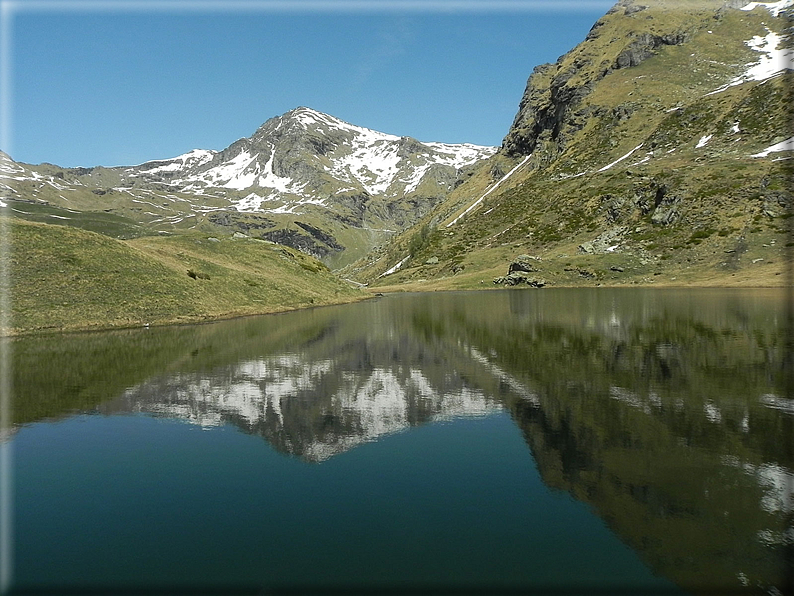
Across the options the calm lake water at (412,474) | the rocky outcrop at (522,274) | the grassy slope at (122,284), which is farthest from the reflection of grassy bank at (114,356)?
the rocky outcrop at (522,274)

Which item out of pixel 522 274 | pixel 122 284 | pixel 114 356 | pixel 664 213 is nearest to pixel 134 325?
pixel 122 284

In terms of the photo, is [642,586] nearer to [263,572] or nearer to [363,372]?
[263,572]

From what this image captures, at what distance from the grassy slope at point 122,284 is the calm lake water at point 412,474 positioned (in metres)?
23.9

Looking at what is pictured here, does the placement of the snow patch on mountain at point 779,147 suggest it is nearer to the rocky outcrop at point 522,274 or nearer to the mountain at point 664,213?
the mountain at point 664,213

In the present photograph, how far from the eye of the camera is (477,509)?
1155 cm

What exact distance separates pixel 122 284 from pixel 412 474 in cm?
5311

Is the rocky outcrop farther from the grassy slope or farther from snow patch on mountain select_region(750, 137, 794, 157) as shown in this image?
snow patch on mountain select_region(750, 137, 794, 157)

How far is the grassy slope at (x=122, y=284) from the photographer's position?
162 feet

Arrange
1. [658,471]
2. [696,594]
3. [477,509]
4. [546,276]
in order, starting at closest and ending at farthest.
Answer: [696,594] → [477,509] → [658,471] → [546,276]

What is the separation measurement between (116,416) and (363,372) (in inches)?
488

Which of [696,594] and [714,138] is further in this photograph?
[714,138]

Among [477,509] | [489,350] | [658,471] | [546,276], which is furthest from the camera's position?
[546,276]

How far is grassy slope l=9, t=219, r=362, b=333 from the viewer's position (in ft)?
162

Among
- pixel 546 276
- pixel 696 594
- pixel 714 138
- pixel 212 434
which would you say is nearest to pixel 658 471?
pixel 696 594
